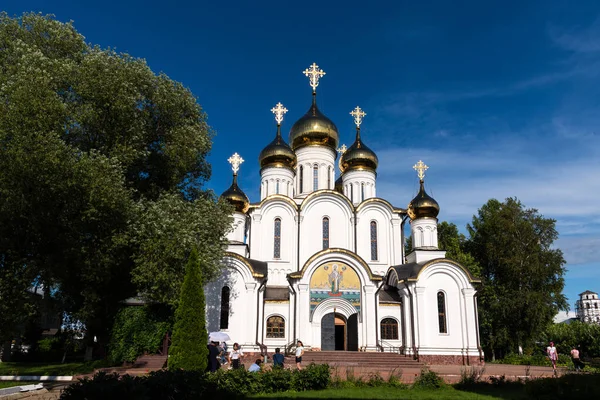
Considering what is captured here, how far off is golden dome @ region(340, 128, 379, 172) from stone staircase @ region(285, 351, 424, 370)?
418 inches

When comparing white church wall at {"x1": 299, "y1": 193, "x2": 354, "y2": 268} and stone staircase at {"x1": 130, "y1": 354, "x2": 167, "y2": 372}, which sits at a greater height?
white church wall at {"x1": 299, "y1": 193, "x2": 354, "y2": 268}

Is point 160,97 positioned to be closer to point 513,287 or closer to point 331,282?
point 331,282

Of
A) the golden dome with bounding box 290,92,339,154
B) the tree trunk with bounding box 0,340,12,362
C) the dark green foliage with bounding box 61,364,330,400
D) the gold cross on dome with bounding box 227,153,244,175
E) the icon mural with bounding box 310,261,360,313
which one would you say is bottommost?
the tree trunk with bounding box 0,340,12,362

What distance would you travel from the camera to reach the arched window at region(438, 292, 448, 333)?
2063 cm

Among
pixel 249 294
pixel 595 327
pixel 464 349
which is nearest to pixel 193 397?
pixel 249 294

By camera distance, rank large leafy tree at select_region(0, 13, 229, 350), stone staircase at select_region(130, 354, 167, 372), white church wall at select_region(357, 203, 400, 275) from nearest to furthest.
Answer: large leafy tree at select_region(0, 13, 229, 350) → stone staircase at select_region(130, 354, 167, 372) → white church wall at select_region(357, 203, 400, 275)

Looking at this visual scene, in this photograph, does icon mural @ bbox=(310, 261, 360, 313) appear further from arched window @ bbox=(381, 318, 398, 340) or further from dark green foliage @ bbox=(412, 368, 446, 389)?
dark green foliage @ bbox=(412, 368, 446, 389)

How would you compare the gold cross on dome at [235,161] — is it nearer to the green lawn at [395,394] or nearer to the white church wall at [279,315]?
the white church wall at [279,315]

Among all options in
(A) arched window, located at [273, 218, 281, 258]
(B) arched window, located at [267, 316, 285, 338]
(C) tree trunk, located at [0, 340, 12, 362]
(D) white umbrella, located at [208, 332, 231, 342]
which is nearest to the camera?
(D) white umbrella, located at [208, 332, 231, 342]

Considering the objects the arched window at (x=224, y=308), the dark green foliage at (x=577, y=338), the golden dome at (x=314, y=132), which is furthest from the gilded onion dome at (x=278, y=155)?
the dark green foliage at (x=577, y=338)

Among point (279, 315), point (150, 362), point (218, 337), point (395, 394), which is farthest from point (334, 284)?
point (395, 394)

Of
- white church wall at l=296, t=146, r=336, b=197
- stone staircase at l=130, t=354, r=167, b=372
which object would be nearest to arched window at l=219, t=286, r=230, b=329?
stone staircase at l=130, t=354, r=167, b=372

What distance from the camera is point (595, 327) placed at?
26828 mm

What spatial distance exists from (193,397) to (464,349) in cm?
1542
